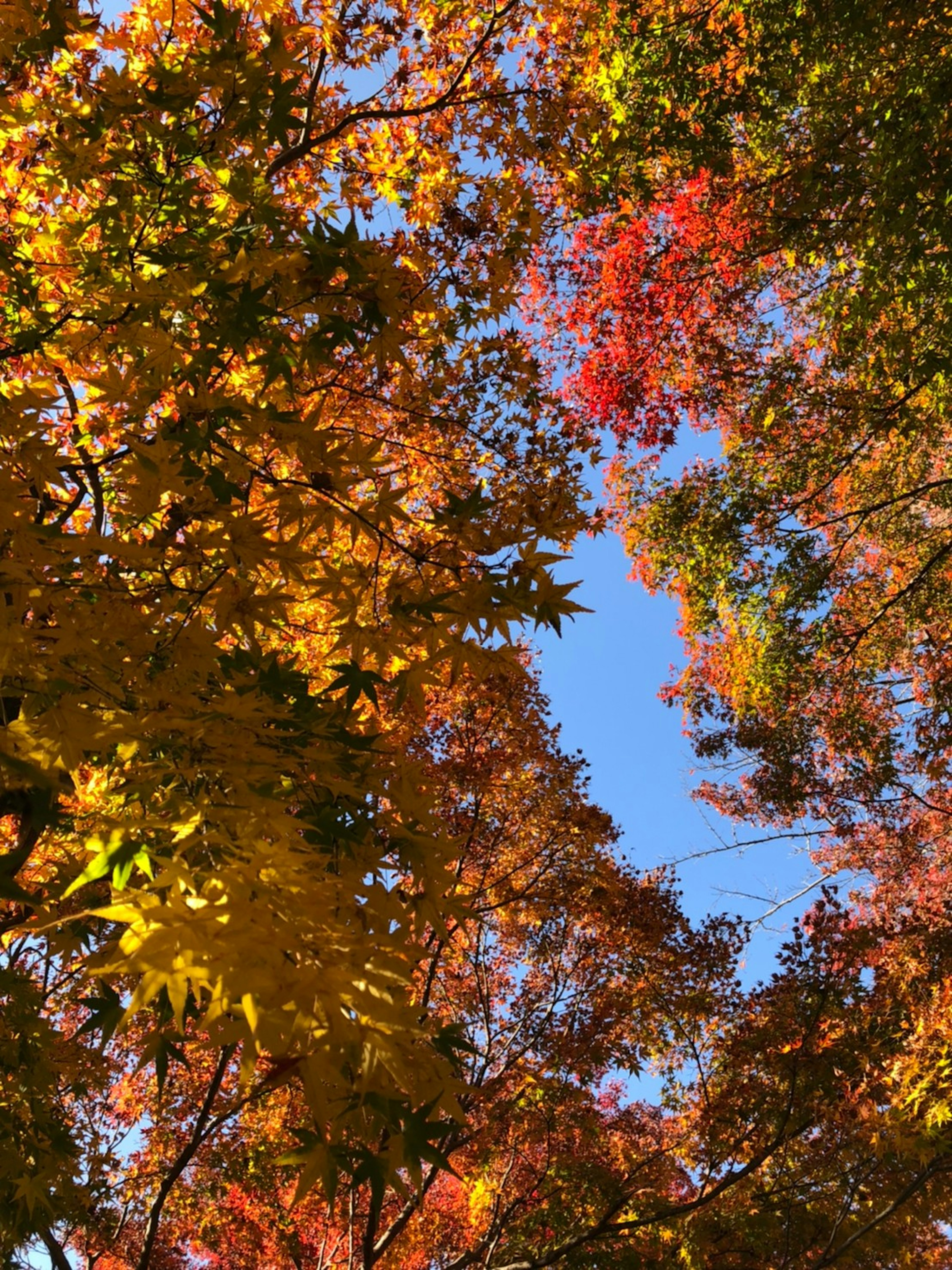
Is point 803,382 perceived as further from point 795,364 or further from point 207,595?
point 207,595

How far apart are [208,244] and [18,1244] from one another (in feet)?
13.4

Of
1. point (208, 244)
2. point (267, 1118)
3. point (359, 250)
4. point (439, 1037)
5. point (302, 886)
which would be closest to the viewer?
point (302, 886)

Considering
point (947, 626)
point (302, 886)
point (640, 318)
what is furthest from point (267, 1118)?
point (640, 318)

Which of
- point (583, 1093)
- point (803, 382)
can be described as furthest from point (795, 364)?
point (583, 1093)

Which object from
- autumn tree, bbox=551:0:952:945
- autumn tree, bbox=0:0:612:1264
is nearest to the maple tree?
autumn tree, bbox=551:0:952:945

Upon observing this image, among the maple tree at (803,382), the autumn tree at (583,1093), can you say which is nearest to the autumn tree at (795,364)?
the maple tree at (803,382)

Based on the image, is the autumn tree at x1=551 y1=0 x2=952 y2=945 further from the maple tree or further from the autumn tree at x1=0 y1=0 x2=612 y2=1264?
the autumn tree at x1=0 y1=0 x2=612 y2=1264

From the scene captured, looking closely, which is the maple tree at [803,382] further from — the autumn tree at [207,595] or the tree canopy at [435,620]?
the autumn tree at [207,595]

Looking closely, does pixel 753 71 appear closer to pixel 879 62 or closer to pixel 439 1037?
pixel 879 62

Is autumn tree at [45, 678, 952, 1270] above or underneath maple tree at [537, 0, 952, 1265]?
underneath

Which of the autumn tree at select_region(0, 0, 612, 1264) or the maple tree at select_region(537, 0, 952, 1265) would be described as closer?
the autumn tree at select_region(0, 0, 612, 1264)

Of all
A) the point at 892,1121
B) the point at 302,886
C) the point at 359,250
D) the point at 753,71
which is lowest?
the point at 302,886

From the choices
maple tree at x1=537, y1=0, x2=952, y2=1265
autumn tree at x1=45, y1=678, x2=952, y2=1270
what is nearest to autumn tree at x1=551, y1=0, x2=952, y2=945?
maple tree at x1=537, y1=0, x2=952, y2=1265

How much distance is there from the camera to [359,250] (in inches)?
106
